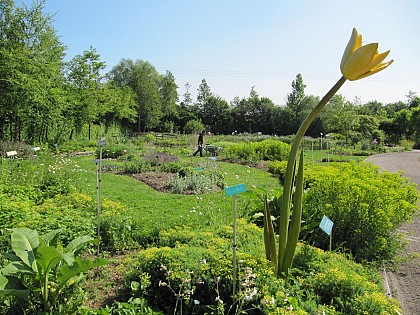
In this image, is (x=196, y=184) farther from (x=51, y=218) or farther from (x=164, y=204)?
(x=51, y=218)

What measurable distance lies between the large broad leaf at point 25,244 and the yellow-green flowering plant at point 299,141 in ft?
6.49

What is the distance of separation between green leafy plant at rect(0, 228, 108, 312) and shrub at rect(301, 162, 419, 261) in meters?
3.05

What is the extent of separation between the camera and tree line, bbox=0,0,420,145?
14.3m

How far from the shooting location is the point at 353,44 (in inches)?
87.2

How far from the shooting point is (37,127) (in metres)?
18.6

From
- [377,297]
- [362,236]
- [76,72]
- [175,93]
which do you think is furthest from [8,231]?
[175,93]

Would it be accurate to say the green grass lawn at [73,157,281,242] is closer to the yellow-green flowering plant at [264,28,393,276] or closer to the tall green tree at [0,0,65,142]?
the yellow-green flowering plant at [264,28,393,276]

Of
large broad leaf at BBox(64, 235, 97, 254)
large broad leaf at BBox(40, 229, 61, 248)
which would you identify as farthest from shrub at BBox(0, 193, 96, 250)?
large broad leaf at BBox(64, 235, 97, 254)

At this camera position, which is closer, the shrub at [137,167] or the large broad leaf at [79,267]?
the large broad leaf at [79,267]

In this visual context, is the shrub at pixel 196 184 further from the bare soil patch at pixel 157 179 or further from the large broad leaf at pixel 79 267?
the large broad leaf at pixel 79 267

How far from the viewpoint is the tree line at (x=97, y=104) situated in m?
14.3

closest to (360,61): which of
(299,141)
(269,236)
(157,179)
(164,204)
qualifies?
(299,141)

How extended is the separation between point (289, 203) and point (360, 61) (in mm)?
1235

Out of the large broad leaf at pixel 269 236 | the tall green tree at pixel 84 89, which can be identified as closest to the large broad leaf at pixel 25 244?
the large broad leaf at pixel 269 236
